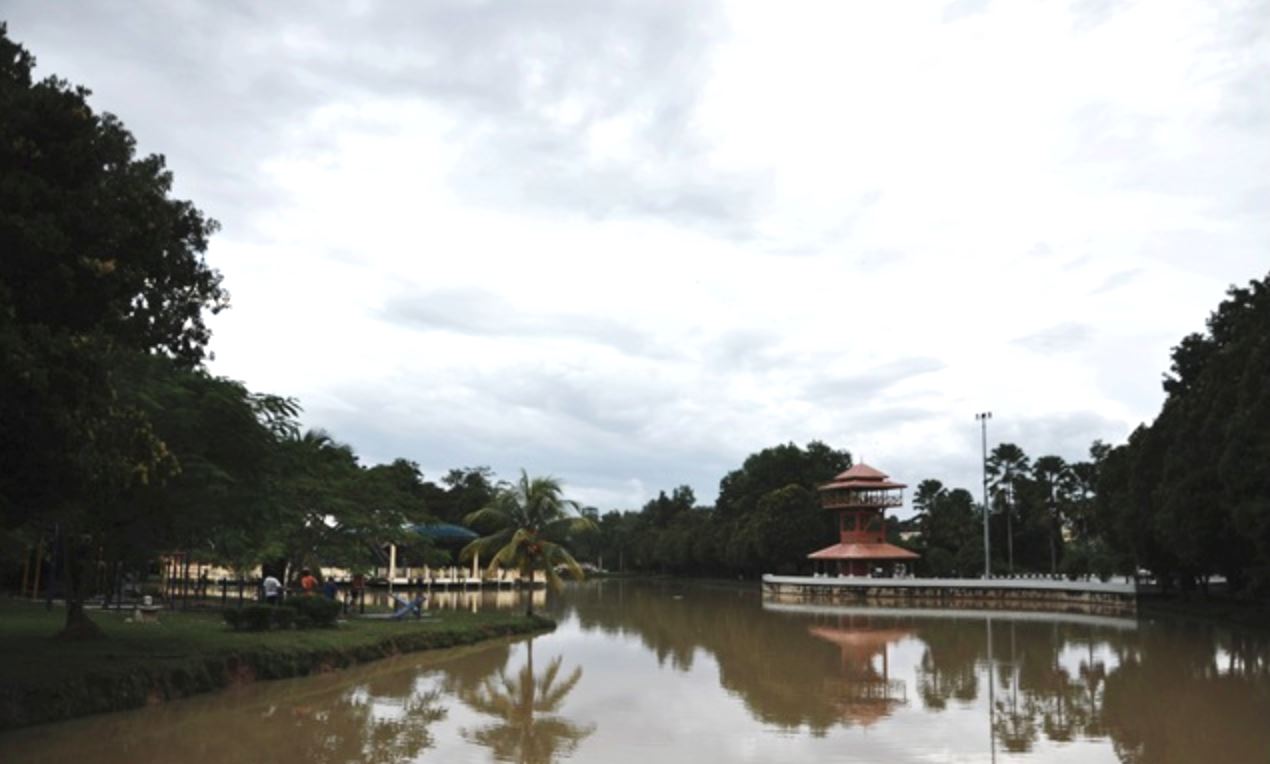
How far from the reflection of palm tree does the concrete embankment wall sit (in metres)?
34.8

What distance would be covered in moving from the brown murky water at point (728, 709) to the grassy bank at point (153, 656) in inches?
15.2

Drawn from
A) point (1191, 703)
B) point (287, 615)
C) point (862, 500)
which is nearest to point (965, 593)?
point (862, 500)

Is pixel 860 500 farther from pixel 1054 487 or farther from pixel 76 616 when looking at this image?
pixel 76 616

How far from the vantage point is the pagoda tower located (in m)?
64.7

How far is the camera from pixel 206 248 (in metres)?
15.6

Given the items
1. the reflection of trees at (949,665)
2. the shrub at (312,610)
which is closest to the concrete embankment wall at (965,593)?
the reflection of trees at (949,665)

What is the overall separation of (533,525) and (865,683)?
1587cm

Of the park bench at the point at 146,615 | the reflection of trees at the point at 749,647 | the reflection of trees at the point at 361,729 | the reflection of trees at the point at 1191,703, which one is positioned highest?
the park bench at the point at 146,615

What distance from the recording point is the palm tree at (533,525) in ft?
110

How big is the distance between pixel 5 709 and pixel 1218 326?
1649 inches

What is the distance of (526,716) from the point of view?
50.7 feet

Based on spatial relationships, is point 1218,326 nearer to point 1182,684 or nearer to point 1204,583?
point 1204,583

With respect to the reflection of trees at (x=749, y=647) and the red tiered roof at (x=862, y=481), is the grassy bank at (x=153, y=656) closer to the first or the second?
the reflection of trees at (x=749, y=647)

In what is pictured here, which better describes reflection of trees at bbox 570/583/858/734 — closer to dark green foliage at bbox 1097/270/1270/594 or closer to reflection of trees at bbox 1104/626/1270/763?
reflection of trees at bbox 1104/626/1270/763
